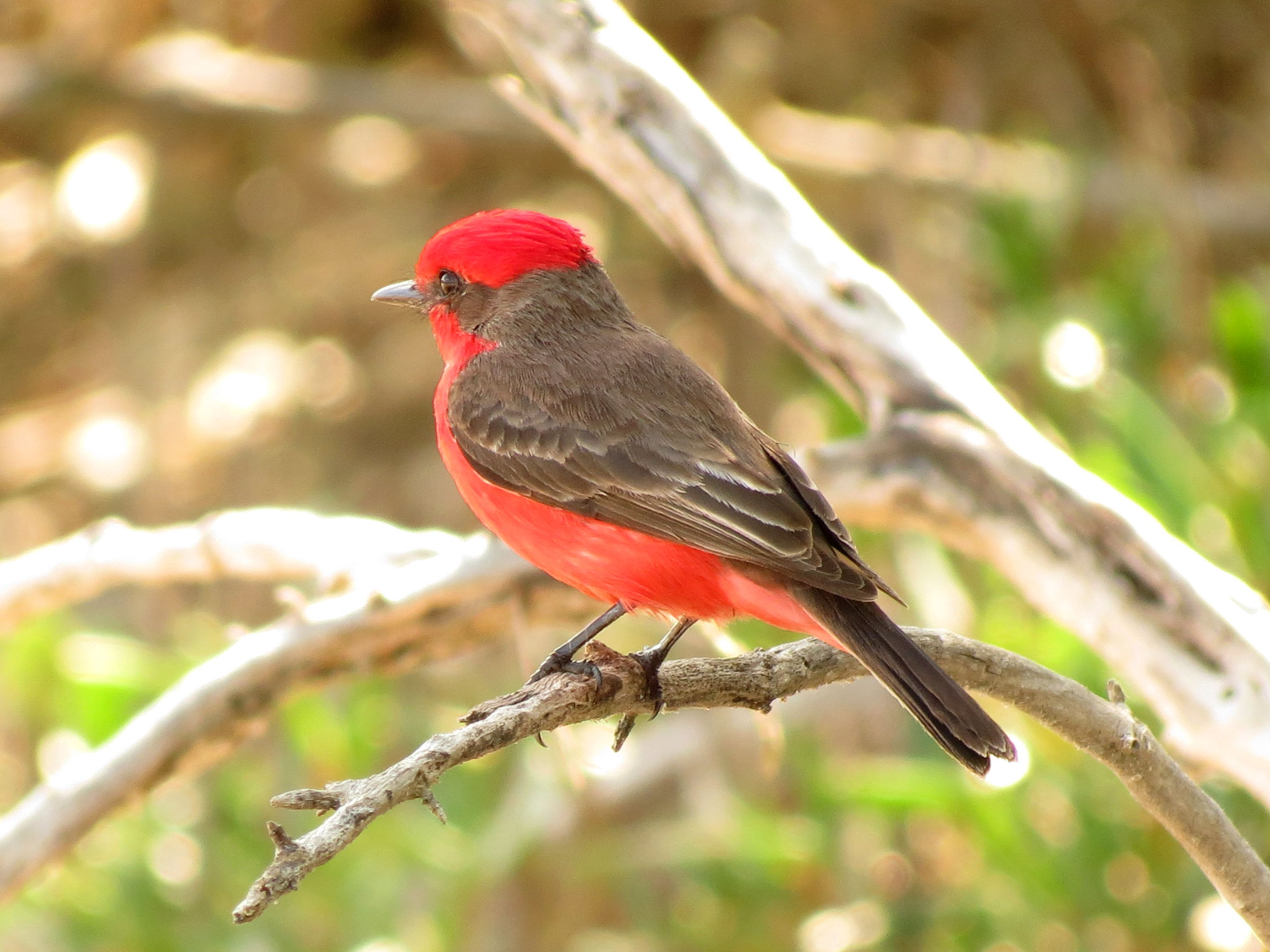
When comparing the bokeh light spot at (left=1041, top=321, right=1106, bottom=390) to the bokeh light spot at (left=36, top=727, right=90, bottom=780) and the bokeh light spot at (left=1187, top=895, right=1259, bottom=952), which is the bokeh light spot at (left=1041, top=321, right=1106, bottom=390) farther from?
the bokeh light spot at (left=36, top=727, right=90, bottom=780)

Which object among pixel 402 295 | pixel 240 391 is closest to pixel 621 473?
pixel 402 295

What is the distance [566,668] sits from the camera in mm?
3174

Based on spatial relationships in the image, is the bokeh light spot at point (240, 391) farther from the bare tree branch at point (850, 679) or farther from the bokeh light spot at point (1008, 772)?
the bare tree branch at point (850, 679)

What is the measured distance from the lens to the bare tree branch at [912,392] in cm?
313

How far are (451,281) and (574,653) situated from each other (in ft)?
3.90

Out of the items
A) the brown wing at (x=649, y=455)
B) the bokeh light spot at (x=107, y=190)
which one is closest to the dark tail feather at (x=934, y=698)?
the brown wing at (x=649, y=455)

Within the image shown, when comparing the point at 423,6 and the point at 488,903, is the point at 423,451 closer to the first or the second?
the point at 423,6

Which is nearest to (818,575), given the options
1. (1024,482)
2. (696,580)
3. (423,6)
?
(696,580)

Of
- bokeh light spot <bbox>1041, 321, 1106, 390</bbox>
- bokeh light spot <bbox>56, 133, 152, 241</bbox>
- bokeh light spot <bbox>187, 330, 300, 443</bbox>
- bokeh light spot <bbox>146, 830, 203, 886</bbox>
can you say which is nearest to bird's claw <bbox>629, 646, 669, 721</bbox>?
bokeh light spot <bbox>1041, 321, 1106, 390</bbox>

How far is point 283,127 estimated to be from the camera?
7.43 metres

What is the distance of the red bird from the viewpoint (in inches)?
120

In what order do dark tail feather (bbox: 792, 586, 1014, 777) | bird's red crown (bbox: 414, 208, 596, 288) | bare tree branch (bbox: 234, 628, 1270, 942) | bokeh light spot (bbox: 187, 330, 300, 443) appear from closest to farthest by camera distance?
bare tree branch (bbox: 234, 628, 1270, 942), dark tail feather (bbox: 792, 586, 1014, 777), bird's red crown (bbox: 414, 208, 596, 288), bokeh light spot (bbox: 187, 330, 300, 443)

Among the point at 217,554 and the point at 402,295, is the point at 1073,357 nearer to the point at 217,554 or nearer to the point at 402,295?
the point at 402,295

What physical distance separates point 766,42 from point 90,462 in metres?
3.61
